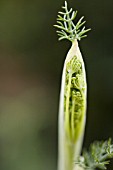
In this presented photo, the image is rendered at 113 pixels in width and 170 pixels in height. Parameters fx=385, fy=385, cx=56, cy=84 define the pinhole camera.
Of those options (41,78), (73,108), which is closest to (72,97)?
(73,108)

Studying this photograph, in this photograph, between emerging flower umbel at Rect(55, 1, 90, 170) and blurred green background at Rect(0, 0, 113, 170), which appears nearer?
emerging flower umbel at Rect(55, 1, 90, 170)

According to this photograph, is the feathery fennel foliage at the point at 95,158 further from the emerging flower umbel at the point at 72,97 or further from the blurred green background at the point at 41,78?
the blurred green background at the point at 41,78

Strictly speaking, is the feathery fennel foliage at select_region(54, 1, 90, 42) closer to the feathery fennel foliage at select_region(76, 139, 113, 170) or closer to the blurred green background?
the feathery fennel foliage at select_region(76, 139, 113, 170)

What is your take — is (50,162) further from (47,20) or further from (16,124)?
(47,20)

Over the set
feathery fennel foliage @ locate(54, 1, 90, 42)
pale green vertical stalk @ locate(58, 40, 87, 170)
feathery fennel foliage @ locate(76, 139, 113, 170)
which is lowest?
feathery fennel foliage @ locate(76, 139, 113, 170)

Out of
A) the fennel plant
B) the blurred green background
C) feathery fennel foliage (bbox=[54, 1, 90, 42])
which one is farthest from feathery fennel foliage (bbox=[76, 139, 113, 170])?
the blurred green background

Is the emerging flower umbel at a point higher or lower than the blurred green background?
lower
